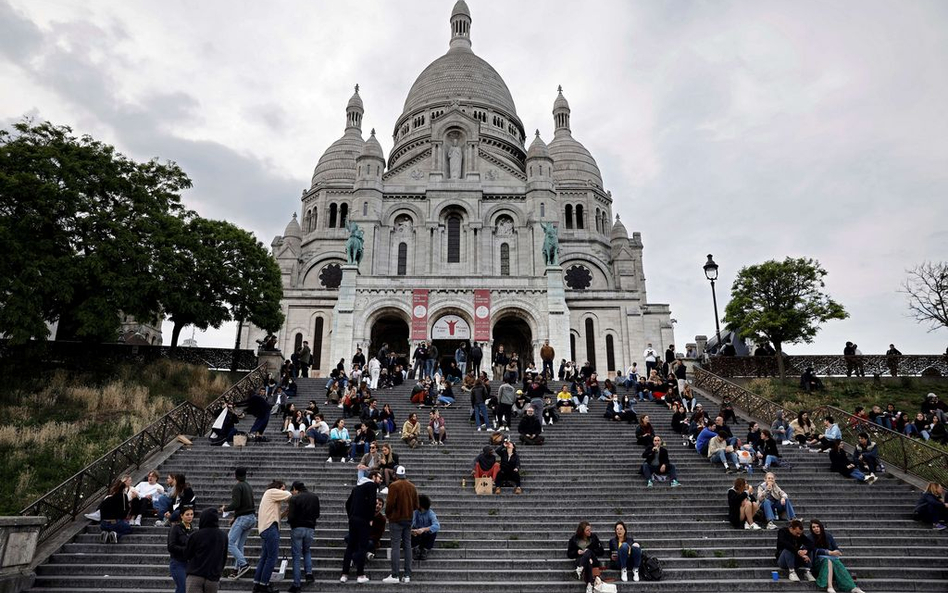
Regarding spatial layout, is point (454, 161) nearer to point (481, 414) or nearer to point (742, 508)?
→ point (481, 414)

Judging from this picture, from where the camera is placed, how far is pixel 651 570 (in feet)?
29.3

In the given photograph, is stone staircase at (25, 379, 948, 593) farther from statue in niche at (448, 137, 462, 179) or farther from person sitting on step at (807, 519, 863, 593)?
statue in niche at (448, 137, 462, 179)

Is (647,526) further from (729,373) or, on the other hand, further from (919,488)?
(729,373)

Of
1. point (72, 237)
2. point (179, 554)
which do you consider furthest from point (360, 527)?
point (72, 237)

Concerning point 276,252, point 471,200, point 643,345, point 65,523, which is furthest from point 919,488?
point 276,252

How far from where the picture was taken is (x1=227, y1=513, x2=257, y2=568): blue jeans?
8734mm

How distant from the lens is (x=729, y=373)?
25.0m

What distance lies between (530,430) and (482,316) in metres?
16.6

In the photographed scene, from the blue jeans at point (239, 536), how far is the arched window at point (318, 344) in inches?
1088

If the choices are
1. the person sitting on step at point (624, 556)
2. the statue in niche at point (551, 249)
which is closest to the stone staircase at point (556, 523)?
the person sitting on step at point (624, 556)

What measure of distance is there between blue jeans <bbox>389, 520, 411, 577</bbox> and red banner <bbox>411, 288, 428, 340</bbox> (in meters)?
22.4

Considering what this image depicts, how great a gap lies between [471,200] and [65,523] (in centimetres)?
2992

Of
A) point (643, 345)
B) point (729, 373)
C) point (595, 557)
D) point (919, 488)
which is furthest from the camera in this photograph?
point (643, 345)

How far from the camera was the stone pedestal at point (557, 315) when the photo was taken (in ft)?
101
